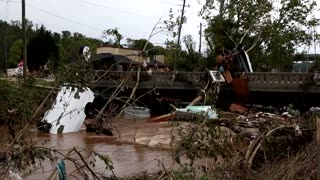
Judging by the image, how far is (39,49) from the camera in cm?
4172

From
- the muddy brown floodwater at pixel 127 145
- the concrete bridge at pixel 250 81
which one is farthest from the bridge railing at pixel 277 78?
the muddy brown floodwater at pixel 127 145

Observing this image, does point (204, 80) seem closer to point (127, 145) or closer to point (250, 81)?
point (250, 81)

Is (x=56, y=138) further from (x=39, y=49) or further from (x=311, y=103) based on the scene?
(x=39, y=49)

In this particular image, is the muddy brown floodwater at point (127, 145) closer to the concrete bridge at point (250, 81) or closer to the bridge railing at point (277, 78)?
the concrete bridge at point (250, 81)

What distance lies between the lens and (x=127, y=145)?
45.4 feet

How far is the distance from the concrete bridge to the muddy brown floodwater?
2.84 metres

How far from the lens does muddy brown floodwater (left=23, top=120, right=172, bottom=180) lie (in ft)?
32.9

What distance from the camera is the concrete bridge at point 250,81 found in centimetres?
2041

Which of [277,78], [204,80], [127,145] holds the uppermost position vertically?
[277,78]

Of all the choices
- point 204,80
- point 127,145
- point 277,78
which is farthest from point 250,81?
point 127,145

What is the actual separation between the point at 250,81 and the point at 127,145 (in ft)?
29.8

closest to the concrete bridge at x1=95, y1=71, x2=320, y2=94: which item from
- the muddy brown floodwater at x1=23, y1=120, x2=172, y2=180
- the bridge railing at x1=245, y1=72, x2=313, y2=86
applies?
the bridge railing at x1=245, y1=72, x2=313, y2=86

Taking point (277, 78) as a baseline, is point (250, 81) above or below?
below

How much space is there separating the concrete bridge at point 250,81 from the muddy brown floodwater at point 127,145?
284 centimetres
